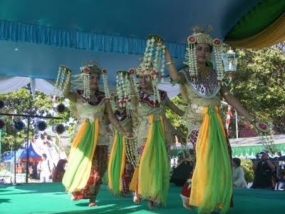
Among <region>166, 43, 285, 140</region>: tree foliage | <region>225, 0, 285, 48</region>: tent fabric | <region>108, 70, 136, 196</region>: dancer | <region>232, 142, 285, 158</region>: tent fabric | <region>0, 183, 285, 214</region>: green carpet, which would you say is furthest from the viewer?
<region>166, 43, 285, 140</region>: tree foliage

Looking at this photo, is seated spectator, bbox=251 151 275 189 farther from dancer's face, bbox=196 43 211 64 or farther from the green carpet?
dancer's face, bbox=196 43 211 64

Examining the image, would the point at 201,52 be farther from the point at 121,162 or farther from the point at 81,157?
the point at 121,162

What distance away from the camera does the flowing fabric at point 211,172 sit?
3438mm

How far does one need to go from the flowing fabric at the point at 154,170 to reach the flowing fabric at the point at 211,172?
82cm

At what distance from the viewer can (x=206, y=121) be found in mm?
3664

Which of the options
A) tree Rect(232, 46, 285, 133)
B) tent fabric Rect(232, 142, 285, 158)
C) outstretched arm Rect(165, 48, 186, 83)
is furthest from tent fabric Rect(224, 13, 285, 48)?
tree Rect(232, 46, 285, 133)

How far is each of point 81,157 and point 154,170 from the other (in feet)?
2.46

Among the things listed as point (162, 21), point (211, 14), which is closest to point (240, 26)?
point (211, 14)

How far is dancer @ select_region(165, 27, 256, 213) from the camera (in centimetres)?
346

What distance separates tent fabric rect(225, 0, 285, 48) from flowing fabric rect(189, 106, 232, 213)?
2.34 m

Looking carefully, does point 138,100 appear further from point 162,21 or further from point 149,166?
point 162,21

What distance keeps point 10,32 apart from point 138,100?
4.62 ft

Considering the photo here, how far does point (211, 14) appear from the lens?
5496mm

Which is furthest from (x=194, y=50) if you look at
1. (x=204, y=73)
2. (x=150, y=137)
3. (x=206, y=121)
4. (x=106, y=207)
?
(x=106, y=207)
